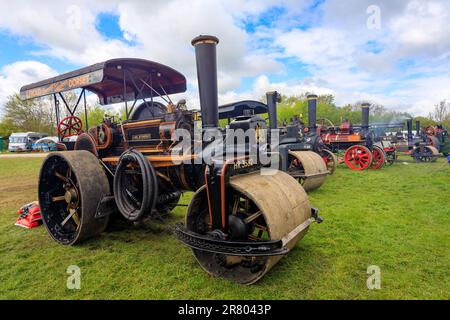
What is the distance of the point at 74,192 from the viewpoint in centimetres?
385

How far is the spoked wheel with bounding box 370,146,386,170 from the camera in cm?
1073

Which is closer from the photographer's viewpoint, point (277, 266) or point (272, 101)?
point (277, 266)

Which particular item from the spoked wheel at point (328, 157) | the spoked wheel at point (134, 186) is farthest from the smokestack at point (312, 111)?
the spoked wheel at point (134, 186)

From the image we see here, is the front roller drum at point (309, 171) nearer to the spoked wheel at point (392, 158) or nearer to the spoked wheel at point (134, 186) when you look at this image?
the spoked wheel at point (134, 186)

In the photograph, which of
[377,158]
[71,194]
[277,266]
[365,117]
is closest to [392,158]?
[377,158]

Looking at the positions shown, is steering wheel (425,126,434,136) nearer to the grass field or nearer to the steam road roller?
the grass field

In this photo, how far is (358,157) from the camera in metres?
10.7

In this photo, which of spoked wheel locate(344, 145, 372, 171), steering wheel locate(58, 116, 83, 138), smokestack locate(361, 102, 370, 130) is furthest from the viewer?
smokestack locate(361, 102, 370, 130)

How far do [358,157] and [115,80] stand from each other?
9.24 metres

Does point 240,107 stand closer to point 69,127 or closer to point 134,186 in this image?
point 69,127

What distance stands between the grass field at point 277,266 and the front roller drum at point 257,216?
0.15m

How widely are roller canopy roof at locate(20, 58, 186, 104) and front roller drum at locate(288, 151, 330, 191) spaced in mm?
3302

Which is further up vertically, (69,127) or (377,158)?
(69,127)

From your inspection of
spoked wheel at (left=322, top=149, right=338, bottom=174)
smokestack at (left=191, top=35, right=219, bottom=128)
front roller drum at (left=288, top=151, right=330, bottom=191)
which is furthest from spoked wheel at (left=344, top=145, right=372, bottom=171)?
smokestack at (left=191, top=35, right=219, bottom=128)
